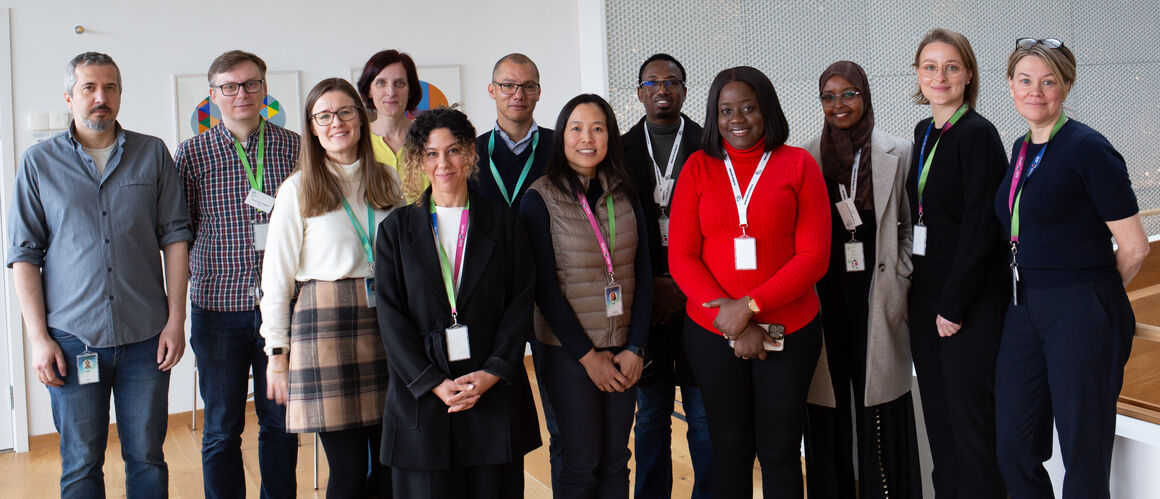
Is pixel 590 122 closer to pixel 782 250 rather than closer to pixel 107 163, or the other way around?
pixel 782 250

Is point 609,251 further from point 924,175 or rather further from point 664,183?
point 924,175

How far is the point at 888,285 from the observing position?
266cm

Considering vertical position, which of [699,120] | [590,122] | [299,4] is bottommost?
[590,122]

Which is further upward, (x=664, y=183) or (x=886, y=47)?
(x=886, y=47)

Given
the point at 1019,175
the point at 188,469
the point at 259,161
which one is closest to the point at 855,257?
the point at 1019,175

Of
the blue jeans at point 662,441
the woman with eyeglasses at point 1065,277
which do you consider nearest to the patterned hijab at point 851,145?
the woman with eyeglasses at point 1065,277

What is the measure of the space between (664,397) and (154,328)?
69.8 inches

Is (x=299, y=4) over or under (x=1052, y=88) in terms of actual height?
over

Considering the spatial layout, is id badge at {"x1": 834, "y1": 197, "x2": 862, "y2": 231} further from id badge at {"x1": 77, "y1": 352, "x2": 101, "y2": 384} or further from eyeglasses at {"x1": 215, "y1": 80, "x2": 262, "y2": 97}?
id badge at {"x1": 77, "y1": 352, "x2": 101, "y2": 384}

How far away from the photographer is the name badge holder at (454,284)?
2.27 meters

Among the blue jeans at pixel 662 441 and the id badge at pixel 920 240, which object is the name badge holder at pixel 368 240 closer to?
the blue jeans at pixel 662 441

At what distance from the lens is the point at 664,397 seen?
120 inches

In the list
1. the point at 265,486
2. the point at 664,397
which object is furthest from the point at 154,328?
the point at 664,397

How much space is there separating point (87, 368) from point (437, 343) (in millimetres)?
1162
